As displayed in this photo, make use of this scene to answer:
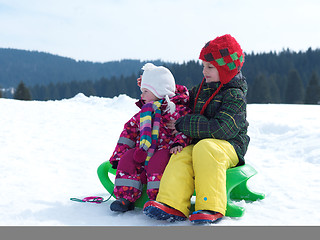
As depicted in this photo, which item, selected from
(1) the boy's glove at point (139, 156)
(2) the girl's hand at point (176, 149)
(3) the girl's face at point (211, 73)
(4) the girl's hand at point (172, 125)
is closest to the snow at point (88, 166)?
(1) the boy's glove at point (139, 156)

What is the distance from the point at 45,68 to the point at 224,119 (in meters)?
125

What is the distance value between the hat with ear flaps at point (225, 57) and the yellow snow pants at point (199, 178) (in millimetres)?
423

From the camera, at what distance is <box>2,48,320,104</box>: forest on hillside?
4284cm

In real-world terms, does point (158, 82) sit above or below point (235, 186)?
above

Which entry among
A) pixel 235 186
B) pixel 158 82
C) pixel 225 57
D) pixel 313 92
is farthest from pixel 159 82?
pixel 313 92

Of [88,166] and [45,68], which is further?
[45,68]

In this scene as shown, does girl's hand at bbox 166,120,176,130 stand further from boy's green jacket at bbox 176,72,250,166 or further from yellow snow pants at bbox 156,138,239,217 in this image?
yellow snow pants at bbox 156,138,239,217

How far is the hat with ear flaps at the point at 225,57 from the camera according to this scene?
279cm

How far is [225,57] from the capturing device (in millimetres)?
2787

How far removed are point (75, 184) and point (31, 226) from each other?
1346 mm

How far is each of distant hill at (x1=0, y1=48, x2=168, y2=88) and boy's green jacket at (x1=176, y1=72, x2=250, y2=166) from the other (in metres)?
109

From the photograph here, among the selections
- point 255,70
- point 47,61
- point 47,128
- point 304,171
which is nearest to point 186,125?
point 304,171

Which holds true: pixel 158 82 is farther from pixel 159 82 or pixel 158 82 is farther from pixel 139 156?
pixel 139 156

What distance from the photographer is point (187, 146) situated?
2.74 metres
